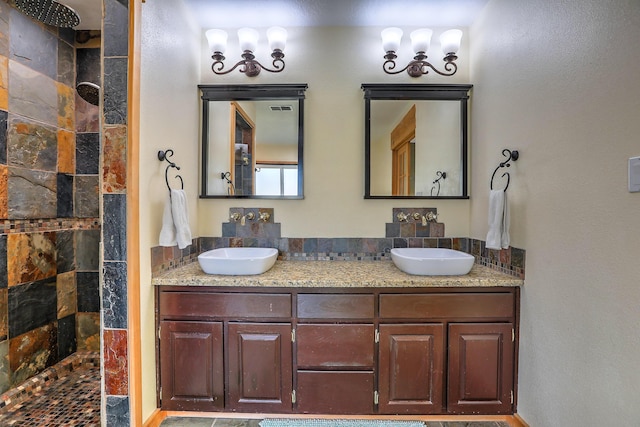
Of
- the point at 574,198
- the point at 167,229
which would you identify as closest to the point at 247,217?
the point at 167,229

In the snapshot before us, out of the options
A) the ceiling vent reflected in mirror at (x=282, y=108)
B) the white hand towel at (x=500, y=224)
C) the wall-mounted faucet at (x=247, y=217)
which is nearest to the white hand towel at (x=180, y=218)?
the wall-mounted faucet at (x=247, y=217)

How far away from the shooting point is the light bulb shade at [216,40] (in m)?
1.90

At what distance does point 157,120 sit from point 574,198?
2051 mm

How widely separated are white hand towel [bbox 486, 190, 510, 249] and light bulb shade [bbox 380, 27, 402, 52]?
3.85ft

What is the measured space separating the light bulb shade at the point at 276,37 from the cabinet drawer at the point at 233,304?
1630 millimetres

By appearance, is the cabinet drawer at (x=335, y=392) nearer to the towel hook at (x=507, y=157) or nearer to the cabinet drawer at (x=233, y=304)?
the cabinet drawer at (x=233, y=304)

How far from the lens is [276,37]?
1.89 meters

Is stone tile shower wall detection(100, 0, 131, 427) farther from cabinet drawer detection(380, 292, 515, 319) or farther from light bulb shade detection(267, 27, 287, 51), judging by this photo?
cabinet drawer detection(380, 292, 515, 319)

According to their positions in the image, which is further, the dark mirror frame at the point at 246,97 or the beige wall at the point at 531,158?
the dark mirror frame at the point at 246,97

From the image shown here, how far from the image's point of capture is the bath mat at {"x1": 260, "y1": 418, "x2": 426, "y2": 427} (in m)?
1.53

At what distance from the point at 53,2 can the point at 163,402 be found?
7.55 feet


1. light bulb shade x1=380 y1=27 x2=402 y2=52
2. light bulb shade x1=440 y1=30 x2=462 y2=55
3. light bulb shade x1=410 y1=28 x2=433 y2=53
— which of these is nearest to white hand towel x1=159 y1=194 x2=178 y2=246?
light bulb shade x1=380 y1=27 x2=402 y2=52

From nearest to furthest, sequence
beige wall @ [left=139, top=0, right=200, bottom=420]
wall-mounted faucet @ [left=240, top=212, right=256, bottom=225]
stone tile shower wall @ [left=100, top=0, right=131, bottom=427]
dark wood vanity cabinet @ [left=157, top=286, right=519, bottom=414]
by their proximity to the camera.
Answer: stone tile shower wall @ [left=100, top=0, right=131, bottom=427] → beige wall @ [left=139, top=0, right=200, bottom=420] → dark wood vanity cabinet @ [left=157, top=286, right=519, bottom=414] → wall-mounted faucet @ [left=240, top=212, right=256, bottom=225]

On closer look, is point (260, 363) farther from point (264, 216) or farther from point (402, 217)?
point (402, 217)
